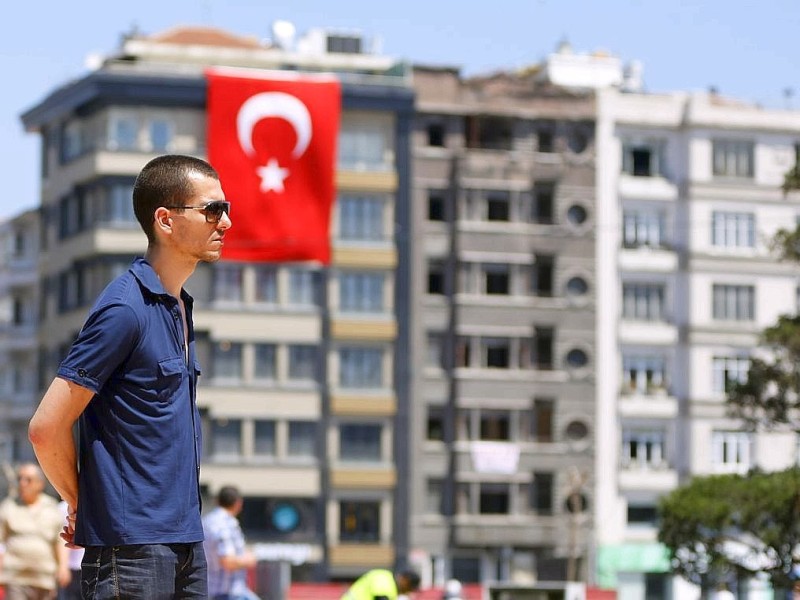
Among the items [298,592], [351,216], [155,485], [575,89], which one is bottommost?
[298,592]

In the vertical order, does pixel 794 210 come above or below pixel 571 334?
above

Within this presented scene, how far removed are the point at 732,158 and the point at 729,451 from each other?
11.1 meters

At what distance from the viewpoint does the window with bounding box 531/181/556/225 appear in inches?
3142

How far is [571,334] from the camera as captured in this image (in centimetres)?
7925

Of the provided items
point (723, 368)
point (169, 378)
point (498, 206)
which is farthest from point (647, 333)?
point (169, 378)

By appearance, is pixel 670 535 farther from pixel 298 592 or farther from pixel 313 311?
pixel 313 311

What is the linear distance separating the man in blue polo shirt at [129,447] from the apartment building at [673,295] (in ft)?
238

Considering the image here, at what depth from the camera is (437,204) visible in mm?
78688

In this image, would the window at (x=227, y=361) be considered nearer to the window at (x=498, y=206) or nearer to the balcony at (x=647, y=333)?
the window at (x=498, y=206)

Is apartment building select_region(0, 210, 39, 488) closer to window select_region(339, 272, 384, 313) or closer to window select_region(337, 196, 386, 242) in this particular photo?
window select_region(339, 272, 384, 313)

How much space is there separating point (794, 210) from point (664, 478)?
12157mm

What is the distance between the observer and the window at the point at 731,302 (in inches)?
3179

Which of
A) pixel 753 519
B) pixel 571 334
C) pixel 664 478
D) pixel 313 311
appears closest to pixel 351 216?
pixel 313 311

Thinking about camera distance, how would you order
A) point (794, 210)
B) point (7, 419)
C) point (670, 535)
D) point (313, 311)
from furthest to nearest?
point (7, 419)
point (794, 210)
point (313, 311)
point (670, 535)
